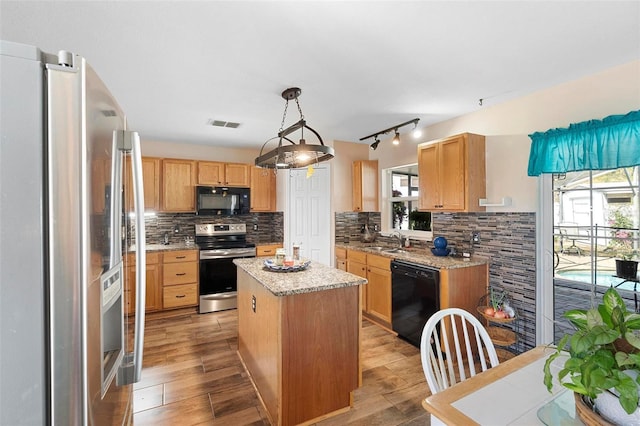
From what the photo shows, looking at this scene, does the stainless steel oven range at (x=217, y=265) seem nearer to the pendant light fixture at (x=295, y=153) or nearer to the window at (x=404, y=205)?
the window at (x=404, y=205)

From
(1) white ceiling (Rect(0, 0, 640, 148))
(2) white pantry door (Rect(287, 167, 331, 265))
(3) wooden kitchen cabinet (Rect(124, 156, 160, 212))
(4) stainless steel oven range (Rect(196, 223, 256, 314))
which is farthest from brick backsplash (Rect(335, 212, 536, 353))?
(3) wooden kitchen cabinet (Rect(124, 156, 160, 212))

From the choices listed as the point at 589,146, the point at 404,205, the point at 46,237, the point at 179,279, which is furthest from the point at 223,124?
the point at 589,146

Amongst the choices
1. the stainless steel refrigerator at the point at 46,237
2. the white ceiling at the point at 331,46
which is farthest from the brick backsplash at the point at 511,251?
the stainless steel refrigerator at the point at 46,237

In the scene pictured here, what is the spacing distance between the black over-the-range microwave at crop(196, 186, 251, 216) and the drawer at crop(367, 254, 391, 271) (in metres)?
2.21

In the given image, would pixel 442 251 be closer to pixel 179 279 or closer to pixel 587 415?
pixel 587 415

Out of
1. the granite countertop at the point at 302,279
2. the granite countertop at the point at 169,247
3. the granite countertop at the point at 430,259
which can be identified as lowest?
the granite countertop at the point at 430,259

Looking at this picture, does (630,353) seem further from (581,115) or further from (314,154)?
(581,115)

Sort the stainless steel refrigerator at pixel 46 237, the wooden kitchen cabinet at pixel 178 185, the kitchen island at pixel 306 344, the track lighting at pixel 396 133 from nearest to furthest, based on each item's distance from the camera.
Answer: the stainless steel refrigerator at pixel 46 237, the kitchen island at pixel 306 344, the track lighting at pixel 396 133, the wooden kitchen cabinet at pixel 178 185

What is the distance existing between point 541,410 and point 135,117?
415 cm

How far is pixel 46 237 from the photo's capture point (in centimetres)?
63

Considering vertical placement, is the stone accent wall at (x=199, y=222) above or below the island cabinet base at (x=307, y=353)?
above

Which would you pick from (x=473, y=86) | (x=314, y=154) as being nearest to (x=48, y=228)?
(x=314, y=154)

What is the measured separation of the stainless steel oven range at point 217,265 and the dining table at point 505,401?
148 inches

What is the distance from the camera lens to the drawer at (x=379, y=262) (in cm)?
354
